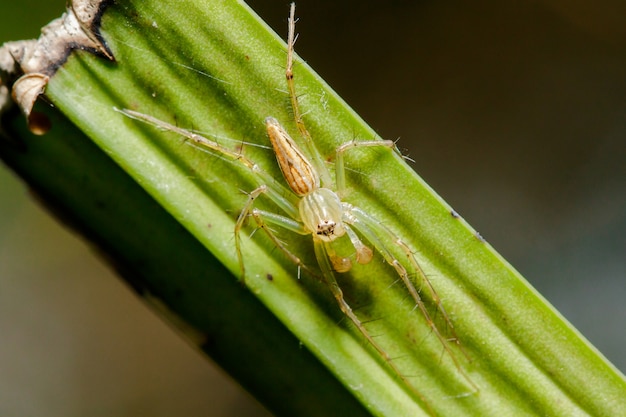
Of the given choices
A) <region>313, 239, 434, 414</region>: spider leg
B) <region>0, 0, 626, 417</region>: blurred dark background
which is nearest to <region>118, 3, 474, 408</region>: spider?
<region>313, 239, 434, 414</region>: spider leg

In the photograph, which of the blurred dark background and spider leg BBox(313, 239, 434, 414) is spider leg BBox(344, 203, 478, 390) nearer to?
spider leg BBox(313, 239, 434, 414)

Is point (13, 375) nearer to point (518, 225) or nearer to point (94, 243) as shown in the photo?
point (94, 243)

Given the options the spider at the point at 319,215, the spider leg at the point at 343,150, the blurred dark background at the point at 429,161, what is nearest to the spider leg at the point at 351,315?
the spider at the point at 319,215

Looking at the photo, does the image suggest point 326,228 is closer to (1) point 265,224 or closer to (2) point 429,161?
(1) point 265,224

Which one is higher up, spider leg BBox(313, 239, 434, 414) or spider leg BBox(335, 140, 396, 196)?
spider leg BBox(335, 140, 396, 196)

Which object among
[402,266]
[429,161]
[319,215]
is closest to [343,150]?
[319,215]

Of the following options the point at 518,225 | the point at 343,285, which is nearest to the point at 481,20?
the point at 518,225

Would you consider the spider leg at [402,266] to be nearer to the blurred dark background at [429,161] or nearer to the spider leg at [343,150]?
the spider leg at [343,150]
